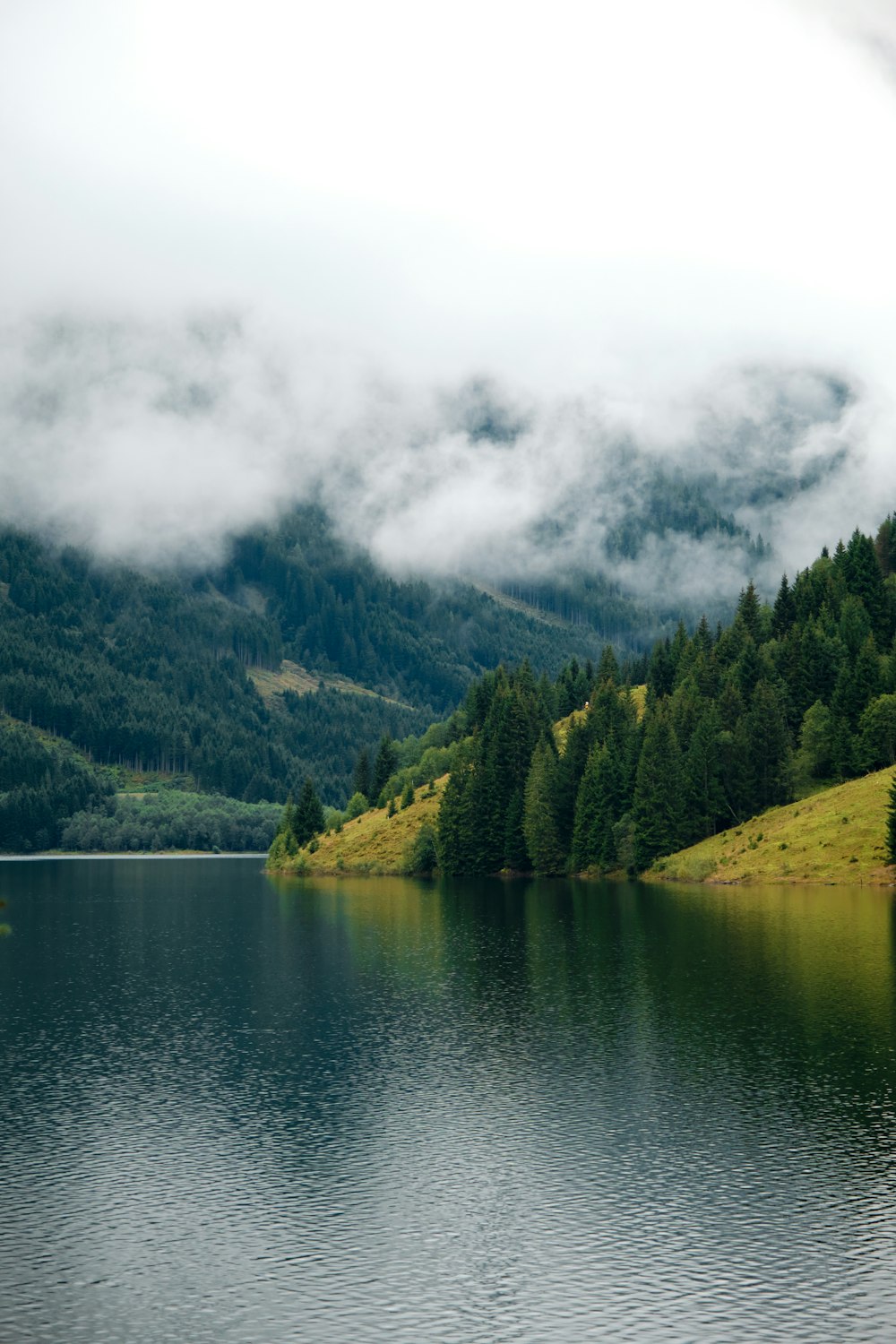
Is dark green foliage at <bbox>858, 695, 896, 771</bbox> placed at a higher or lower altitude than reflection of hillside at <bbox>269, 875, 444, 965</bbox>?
higher

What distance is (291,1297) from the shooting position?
35750 millimetres

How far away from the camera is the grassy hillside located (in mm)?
165000

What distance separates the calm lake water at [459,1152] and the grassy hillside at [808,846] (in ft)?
214

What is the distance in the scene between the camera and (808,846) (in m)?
174

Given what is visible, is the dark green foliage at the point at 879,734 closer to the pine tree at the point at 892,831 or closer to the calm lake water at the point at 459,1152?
the pine tree at the point at 892,831

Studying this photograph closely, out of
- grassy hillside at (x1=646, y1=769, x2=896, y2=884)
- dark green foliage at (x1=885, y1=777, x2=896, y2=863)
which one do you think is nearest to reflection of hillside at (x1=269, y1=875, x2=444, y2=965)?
grassy hillside at (x1=646, y1=769, x2=896, y2=884)

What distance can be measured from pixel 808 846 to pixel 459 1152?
439ft

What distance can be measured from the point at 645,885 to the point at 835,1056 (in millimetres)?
126728

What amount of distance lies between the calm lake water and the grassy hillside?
214ft

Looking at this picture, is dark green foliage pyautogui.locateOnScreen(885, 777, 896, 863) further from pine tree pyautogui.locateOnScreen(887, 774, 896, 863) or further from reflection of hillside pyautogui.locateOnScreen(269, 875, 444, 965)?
reflection of hillside pyautogui.locateOnScreen(269, 875, 444, 965)

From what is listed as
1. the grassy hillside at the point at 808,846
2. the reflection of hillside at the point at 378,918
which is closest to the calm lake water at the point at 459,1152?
the reflection of hillside at the point at 378,918

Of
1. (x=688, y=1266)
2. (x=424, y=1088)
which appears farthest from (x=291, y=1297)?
(x=424, y=1088)

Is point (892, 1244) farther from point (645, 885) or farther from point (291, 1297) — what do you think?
point (645, 885)

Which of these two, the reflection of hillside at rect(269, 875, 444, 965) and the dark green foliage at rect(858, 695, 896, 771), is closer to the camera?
the reflection of hillside at rect(269, 875, 444, 965)
